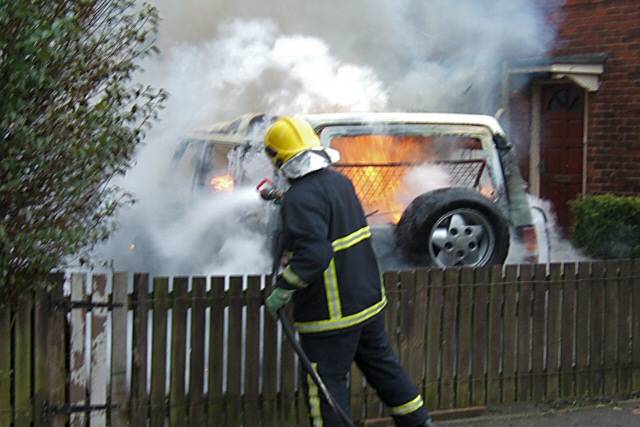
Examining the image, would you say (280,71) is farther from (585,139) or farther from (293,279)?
(585,139)

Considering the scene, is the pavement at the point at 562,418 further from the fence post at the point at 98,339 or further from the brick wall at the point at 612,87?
the brick wall at the point at 612,87

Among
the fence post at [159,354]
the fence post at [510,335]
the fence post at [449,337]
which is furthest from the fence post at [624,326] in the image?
the fence post at [159,354]

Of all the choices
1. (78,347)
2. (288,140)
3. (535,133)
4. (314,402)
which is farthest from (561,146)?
(78,347)

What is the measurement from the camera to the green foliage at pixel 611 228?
7.71 m

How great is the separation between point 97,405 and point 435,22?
6108mm

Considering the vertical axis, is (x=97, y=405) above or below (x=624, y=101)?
below

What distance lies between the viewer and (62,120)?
12.7 ft

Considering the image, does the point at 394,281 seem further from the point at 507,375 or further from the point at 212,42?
the point at 212,42

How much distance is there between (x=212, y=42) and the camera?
7.56 m

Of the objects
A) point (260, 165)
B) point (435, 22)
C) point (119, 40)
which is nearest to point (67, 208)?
point (119, 40)

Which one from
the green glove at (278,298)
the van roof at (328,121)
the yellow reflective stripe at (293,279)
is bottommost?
the green glove at (278,298)

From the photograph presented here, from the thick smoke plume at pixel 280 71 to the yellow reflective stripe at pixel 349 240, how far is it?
1.34 meters

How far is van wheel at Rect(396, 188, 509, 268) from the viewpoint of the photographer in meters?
5.52

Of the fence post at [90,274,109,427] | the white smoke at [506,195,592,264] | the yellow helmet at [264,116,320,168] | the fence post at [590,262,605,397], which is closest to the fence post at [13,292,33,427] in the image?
the fence post at [90,274,109,427]
